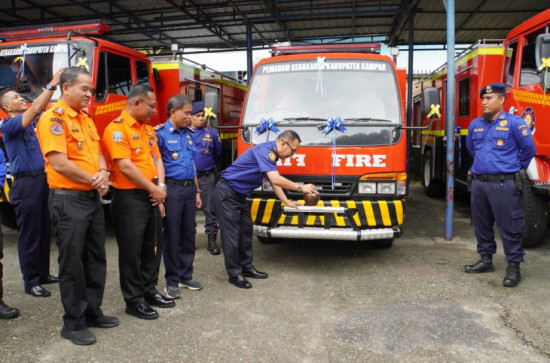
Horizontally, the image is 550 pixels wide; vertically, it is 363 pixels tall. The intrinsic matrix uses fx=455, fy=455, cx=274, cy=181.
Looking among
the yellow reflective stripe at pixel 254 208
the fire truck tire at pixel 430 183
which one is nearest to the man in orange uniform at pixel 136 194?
the yellow reflective stripe at pixel 254 208

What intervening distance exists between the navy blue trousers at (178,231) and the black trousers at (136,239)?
0.81 feet

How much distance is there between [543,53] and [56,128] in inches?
177

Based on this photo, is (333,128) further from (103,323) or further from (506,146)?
(103,323)

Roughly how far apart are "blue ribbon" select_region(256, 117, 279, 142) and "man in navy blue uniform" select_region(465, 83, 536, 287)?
200 cm

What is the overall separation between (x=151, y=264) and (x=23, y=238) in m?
1.32

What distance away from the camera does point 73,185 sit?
2977 millimetres

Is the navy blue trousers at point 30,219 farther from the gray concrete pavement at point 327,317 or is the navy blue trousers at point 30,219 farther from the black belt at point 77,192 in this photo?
the black belt at point 77,192

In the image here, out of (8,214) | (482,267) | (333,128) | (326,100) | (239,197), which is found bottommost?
(482,267)

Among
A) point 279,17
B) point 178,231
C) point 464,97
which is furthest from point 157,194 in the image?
point 279,17

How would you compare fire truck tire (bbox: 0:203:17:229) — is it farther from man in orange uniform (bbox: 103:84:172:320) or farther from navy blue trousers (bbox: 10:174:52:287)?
man in orange uniform (bbox: 103:84:172:320)

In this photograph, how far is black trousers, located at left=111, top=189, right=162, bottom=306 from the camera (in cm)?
334

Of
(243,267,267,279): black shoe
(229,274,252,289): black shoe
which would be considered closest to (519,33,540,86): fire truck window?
(243,267,267,279): black shoe

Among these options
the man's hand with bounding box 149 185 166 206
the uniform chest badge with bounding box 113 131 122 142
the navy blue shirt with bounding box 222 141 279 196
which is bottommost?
the man's hand with bounding box 149 185 166 206

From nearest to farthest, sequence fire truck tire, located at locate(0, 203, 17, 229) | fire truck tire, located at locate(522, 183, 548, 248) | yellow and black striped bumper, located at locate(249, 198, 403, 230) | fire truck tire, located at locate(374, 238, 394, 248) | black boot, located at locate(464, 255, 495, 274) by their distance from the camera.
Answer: yellow and black striped bumper, located at locate(249, 198, 403, 230) → black boot, located at locate(464, 255, 495, 274) → fire truck tire, located at locate(522, 183, 548, 248) → fire truck tire, located at locate(374, 238, 394, 248) → fire truck tire, located at locate(0, 203, 17, 229)
